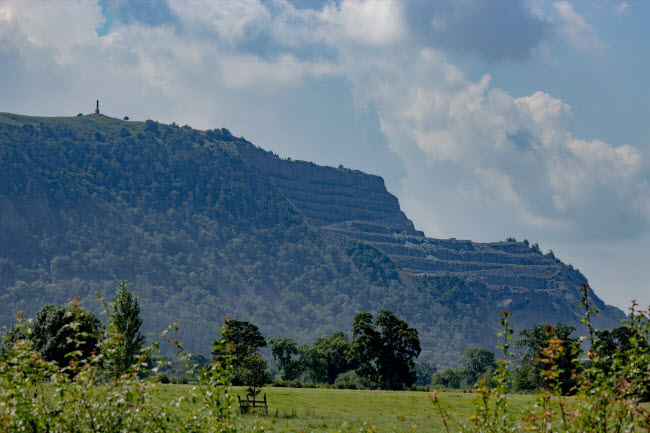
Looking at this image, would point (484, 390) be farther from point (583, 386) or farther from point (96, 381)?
point (96, 381)

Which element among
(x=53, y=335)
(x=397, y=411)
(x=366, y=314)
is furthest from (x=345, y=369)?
(x=397, y=411)

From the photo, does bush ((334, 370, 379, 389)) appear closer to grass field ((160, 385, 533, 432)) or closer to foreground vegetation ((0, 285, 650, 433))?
grass field ((160, 385, 533, 432))

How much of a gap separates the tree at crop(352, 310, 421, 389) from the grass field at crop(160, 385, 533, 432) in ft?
107

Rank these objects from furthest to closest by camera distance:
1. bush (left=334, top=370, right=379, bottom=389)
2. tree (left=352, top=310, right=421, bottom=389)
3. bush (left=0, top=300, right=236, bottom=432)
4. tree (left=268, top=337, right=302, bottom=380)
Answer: tree (left=268, top=337, right=302, bottom=380) → tree (left=352, top=310, right=421, bottom=389) → bush (left=334, top=370, right=379, bottom=389) → bush (left=0, top=300, right=236, bottom=432)

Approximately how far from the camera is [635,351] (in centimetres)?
2000

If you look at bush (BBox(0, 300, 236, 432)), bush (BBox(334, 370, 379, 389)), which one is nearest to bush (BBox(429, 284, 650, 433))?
bush (BBox(0, 300, 236, 432))

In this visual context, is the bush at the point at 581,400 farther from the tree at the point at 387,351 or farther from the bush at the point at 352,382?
the tree at the point at 387,351

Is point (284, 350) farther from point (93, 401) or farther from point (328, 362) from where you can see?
point (93, 401)

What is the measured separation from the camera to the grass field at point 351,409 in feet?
182

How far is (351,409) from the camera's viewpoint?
7156 cm

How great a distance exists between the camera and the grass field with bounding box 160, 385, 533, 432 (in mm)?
55531

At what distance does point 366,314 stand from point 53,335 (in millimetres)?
50851

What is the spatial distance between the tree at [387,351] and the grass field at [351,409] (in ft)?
107

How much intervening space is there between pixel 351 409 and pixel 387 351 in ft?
160
